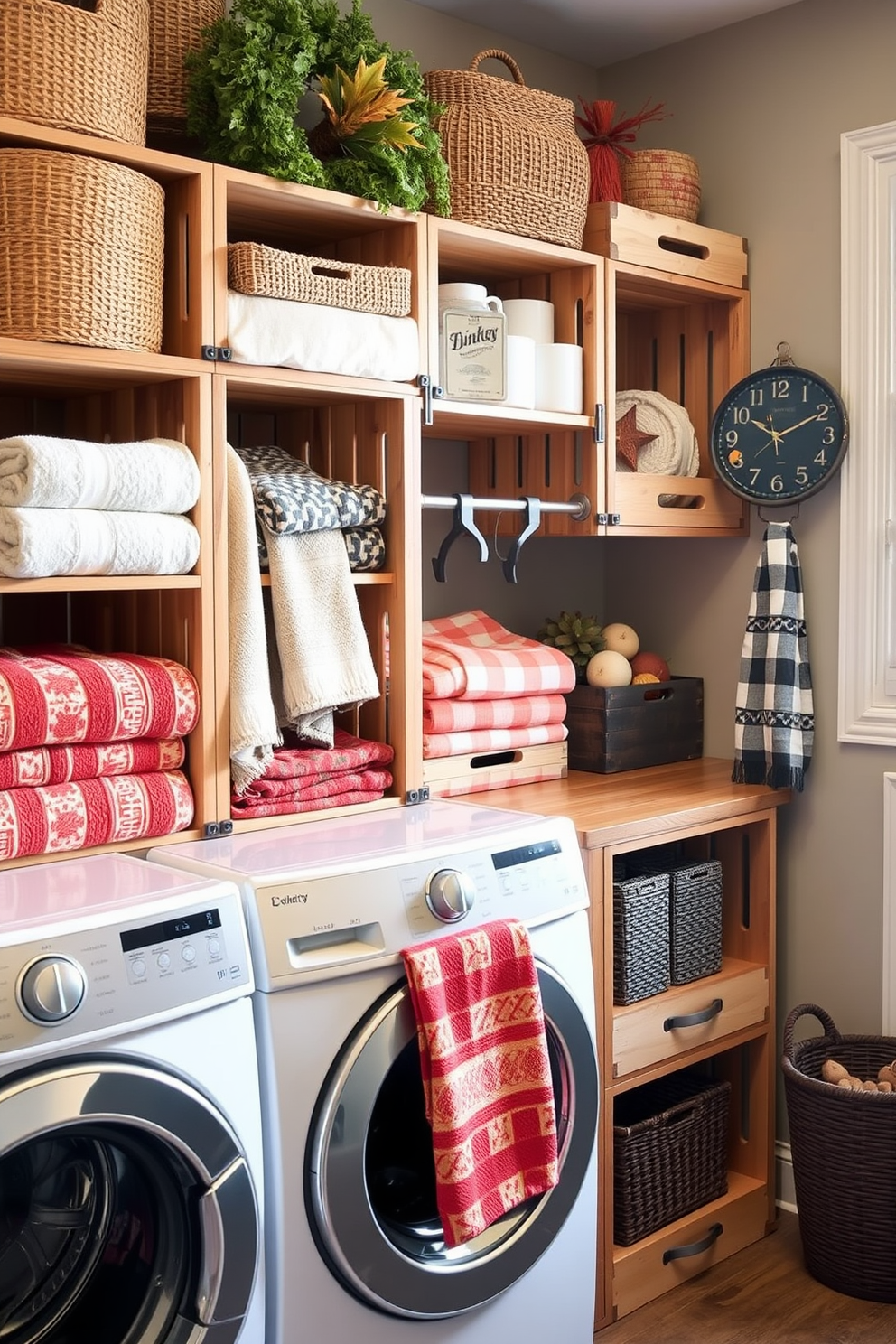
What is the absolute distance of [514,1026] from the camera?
2.00 metres

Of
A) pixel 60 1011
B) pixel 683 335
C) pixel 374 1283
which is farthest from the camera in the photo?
pixel 683 335

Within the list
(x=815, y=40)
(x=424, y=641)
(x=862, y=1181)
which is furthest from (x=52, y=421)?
(x=862, y=1181)

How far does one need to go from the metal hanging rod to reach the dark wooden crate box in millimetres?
403

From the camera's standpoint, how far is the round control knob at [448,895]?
193 centimetres

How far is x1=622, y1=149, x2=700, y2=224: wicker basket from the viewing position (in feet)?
9.61

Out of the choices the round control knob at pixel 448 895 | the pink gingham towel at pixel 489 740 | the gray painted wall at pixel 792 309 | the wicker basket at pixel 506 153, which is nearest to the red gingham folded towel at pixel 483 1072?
the round control knob at pixel 448 895

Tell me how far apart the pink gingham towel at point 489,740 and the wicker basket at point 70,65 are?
119 centimetres

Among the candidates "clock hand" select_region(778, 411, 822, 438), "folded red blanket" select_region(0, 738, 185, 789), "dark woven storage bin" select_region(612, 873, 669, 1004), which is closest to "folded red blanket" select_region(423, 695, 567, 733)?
"dark woven storage bin" select_region(612, 873, 669, 1004)

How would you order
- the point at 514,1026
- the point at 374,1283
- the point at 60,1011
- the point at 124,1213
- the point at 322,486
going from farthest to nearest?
the point at 322,486 → the point at 514,1026 → the point at 374,1283 → the point at 124,1213 → the point at 60,1011

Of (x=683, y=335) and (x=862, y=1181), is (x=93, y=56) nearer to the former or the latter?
(x=683, y=335)

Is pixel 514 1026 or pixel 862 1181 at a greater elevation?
pixel 514 1026

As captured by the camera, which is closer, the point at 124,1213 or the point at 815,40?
the point at 124,1213

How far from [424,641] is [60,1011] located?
134 cm

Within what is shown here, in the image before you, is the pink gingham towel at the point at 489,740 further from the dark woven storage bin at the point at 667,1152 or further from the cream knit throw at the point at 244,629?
the dark woven storage bin at the point at 667,1152
